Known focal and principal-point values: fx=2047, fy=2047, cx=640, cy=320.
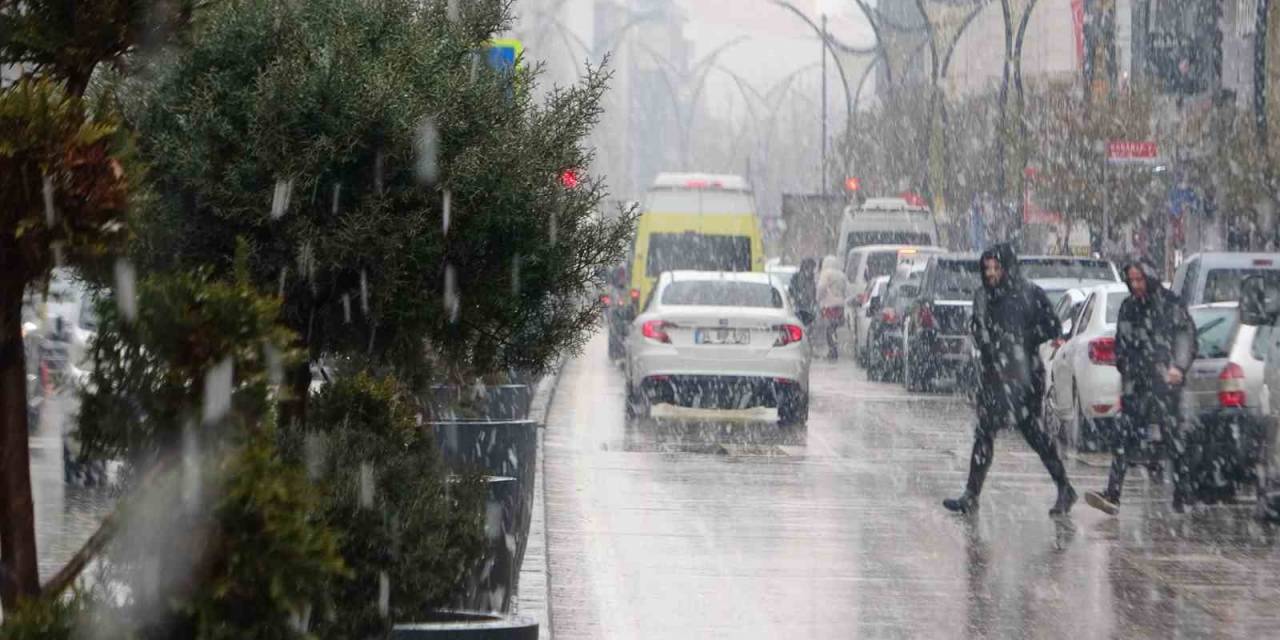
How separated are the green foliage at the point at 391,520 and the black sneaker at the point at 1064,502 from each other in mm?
7088

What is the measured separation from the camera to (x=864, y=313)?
3152 cm

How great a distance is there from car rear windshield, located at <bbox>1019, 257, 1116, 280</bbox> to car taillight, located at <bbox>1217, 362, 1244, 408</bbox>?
1179cm

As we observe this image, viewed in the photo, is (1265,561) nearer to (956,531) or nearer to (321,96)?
(956,531)

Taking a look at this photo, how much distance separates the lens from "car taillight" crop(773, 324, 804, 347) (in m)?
20.3

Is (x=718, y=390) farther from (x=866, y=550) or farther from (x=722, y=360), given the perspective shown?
(x=866, y=550)

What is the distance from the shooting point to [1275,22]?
3694cm

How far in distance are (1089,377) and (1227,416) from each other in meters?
3.78

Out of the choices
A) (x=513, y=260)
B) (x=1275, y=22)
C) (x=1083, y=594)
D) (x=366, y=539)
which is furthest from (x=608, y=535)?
(x=1275, y=22)

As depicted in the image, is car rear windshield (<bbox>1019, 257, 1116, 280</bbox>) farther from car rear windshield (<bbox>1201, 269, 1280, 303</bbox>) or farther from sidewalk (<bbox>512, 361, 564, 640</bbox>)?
sidewalk (<bbox>512, 361, 564, 640</bbox>)

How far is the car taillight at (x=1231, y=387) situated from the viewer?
13.2 meters

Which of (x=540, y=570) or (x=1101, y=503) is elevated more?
(x=540, y=570)

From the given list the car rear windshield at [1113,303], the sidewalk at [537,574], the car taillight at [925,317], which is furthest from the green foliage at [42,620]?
the car taillight at [925,317]

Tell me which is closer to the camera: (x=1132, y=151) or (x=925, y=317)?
(x=925, y=317)

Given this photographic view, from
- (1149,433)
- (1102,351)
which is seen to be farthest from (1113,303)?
(1149,433)
